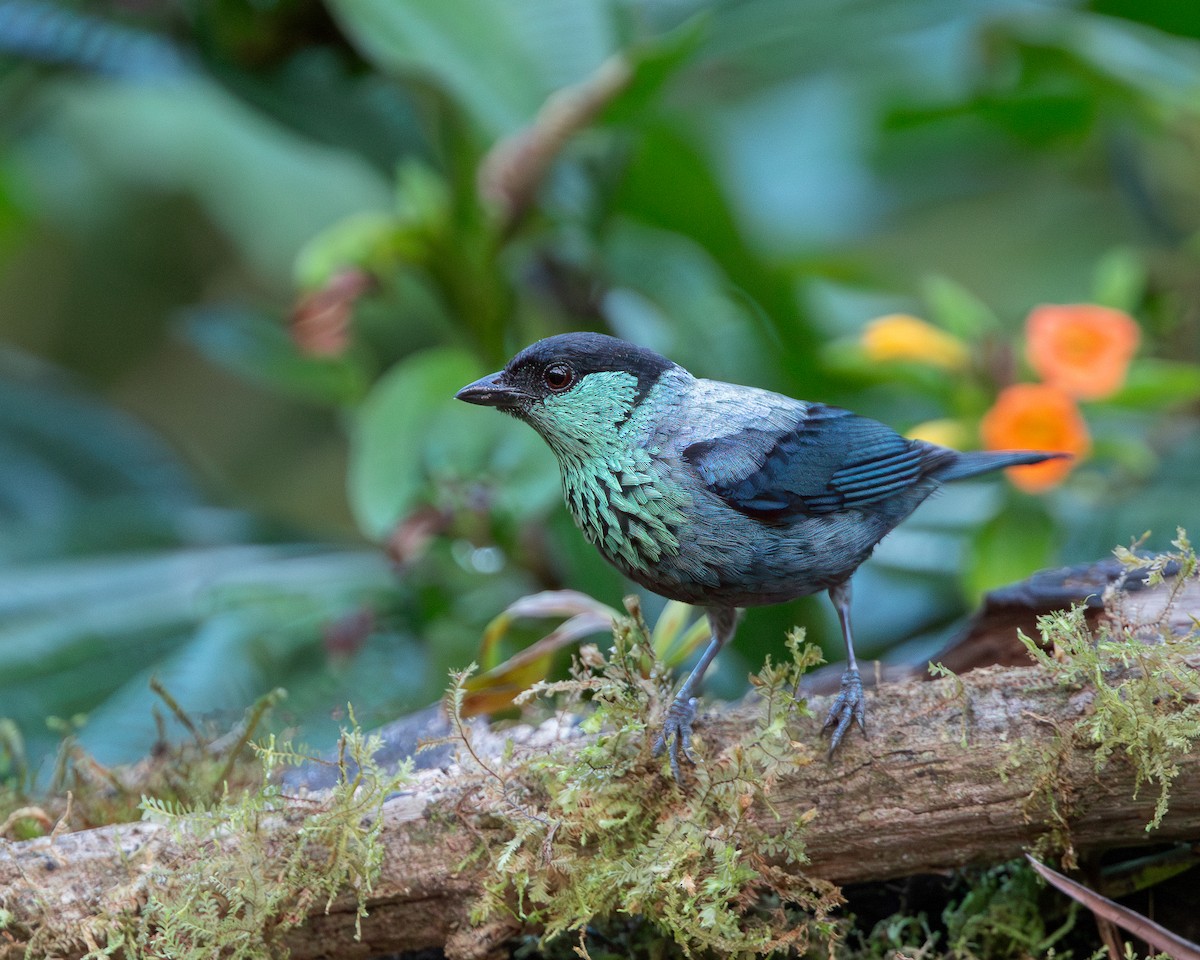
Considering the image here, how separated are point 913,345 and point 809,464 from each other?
103 centimetres

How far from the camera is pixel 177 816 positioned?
1.80 m

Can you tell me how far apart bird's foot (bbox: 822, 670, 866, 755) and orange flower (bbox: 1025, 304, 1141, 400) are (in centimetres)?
130

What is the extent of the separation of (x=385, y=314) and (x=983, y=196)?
125 inches

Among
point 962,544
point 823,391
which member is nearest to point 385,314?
point 823,391

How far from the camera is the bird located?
188 centimetres

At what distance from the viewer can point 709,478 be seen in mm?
1935

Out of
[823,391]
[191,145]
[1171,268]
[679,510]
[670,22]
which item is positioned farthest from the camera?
[191,145]

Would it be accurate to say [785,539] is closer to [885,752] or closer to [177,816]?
[885,752]

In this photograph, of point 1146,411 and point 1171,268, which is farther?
point 1171,268

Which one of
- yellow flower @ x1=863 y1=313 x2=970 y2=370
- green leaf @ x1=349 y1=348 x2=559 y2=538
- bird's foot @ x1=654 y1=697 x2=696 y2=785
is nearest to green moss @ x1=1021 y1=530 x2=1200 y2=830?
bird's foot @ x1=654 y1=697 x2=696 y2=785

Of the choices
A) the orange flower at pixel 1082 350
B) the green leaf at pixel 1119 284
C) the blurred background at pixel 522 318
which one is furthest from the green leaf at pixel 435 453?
the green leaf at pixel 1119 284

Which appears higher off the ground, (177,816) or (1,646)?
(177,816)

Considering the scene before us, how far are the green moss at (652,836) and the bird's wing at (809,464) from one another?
0.30 meters

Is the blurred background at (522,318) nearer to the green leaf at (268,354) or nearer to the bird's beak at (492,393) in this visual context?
the green leaf at (268,354)
